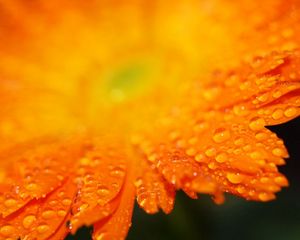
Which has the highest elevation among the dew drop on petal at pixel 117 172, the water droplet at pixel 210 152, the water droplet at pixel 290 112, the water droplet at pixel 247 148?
the dew drop on petal at pixel 117 172

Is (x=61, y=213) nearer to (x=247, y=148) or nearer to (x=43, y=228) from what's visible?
(x=43, y=228)

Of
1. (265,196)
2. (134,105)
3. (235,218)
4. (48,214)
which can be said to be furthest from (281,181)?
(134,105)

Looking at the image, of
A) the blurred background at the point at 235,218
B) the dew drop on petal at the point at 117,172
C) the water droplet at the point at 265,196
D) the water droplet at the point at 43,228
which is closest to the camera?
the water droplet at the point at 265,196

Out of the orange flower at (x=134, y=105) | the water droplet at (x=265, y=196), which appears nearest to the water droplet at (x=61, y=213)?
the orange flower at (x=134, y=105)

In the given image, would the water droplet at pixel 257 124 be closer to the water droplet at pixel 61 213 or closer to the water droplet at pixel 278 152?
the water droplet at pixel 278 152

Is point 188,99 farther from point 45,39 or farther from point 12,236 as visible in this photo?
point 45,39

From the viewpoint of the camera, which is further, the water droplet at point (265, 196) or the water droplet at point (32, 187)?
the water droplet at point (32, 187)
